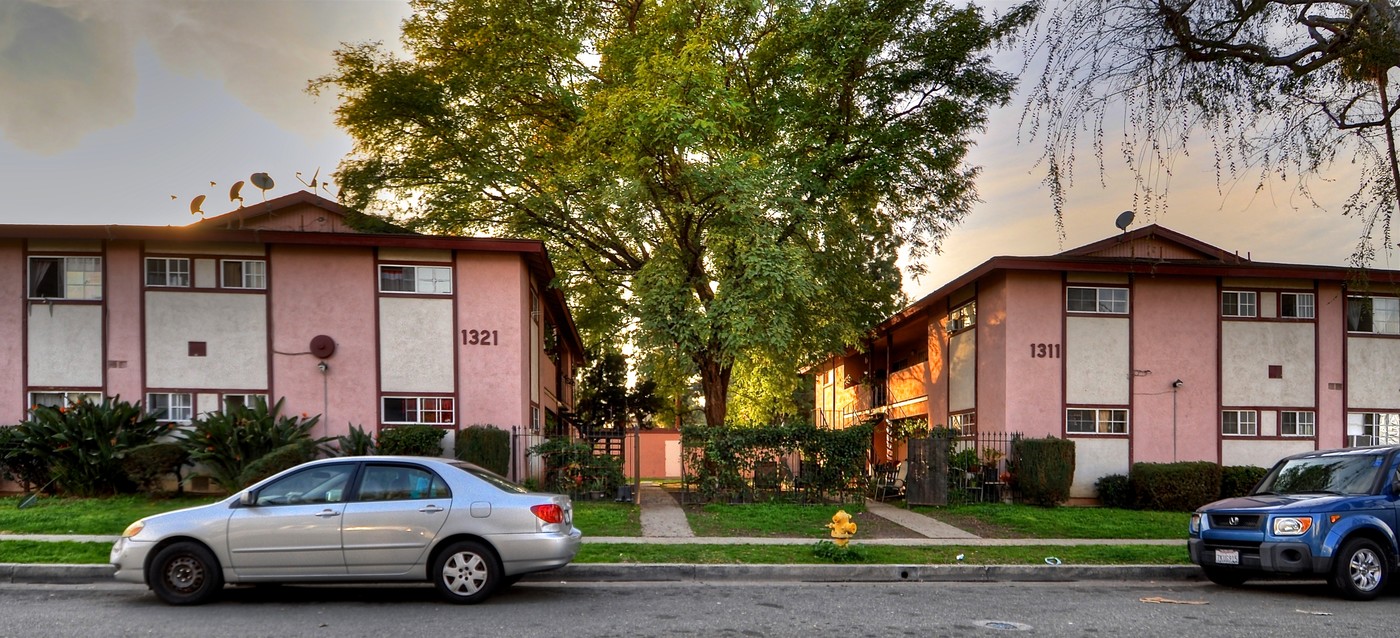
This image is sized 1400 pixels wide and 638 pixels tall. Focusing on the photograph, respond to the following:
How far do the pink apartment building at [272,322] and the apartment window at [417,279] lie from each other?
0.09 ft

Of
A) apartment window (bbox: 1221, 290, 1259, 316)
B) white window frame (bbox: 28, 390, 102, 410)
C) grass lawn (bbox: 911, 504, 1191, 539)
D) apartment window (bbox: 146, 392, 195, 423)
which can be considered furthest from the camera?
apartment window (bbox: 1221, 290, 1259, 316)

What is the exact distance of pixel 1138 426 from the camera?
22391mm

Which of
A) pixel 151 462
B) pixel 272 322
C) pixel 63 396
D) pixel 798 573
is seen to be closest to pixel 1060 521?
pixel 798 573

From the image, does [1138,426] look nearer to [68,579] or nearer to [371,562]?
[371,562]

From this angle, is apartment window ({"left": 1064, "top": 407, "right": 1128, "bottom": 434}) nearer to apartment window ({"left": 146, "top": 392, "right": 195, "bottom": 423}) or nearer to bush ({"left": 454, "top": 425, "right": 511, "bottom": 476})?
bush ({"left": 454, "top": 425, "right": 511, "bottom": 476})

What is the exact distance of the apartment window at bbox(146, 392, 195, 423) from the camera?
19.8m

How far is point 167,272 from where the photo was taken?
20.0 m

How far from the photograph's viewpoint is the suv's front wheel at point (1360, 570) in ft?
34.7

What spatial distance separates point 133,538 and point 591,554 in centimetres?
501

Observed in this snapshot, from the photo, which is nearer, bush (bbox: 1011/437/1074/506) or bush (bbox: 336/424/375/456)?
bush (bbox: 336/424/375/456)

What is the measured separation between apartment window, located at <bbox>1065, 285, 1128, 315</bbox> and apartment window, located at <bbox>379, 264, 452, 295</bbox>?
519 inches

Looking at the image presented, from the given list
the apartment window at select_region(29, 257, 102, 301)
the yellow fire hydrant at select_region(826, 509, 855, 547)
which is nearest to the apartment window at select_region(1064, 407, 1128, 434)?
the yellow fire hydrant at select_region(826, 509, 855, 547)

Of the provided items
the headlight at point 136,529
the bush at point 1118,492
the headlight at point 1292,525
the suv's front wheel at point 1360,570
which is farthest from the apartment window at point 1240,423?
the headlight at point 136,529

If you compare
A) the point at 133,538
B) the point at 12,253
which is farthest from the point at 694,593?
the point at 12,253
